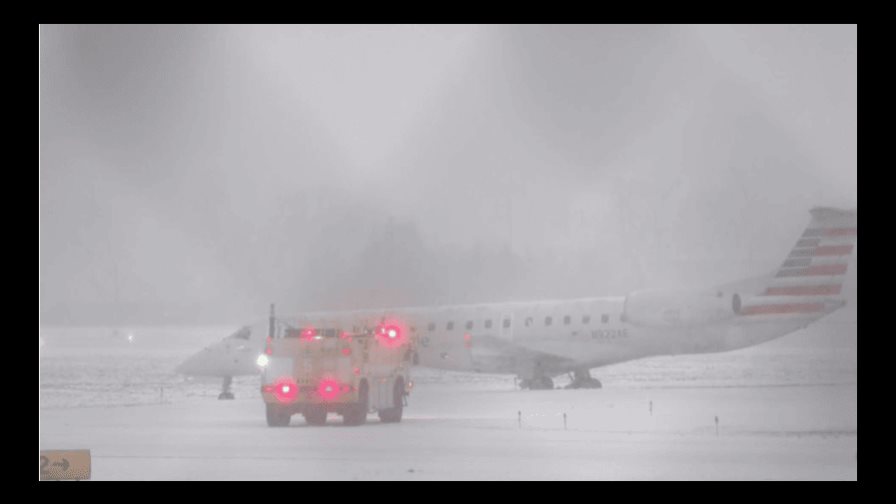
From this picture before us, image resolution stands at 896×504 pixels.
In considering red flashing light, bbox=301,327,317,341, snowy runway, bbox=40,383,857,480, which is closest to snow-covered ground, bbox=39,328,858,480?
snowy runway, bbox=40,383,857,480

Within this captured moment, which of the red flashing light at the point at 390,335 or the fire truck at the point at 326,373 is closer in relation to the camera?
the fire truck at the point at 326,373

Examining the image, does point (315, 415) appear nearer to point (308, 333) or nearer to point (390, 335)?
point (308, 333)

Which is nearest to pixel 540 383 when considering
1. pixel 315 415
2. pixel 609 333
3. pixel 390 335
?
pixel 609 333

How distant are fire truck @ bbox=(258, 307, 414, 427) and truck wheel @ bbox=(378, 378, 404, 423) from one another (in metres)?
0.44

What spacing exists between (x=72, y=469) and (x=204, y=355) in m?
24.4

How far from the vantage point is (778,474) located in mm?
19438

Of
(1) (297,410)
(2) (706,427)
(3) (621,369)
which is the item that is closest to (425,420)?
(1) (297,410)

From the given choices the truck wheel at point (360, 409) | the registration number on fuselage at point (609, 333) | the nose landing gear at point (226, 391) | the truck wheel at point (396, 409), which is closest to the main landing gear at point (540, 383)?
the registration number on fuselage at point (609, 333)

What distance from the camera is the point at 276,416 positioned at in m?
28.5

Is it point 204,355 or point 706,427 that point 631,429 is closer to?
point 706,427

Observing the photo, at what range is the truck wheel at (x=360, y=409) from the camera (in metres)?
27.8

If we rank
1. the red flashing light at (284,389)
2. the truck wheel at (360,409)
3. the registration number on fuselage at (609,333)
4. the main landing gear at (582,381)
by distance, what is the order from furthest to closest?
the main landing gear at (582,381) < the registration number on fuselage at (609,333) < the truck wheel at (360,409) < the red flashing light at (284,389)

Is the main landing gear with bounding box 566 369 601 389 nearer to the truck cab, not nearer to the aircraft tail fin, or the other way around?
the aircraft tail fin

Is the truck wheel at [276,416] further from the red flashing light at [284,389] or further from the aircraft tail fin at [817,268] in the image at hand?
the aircraft tail fin at [817,268]
